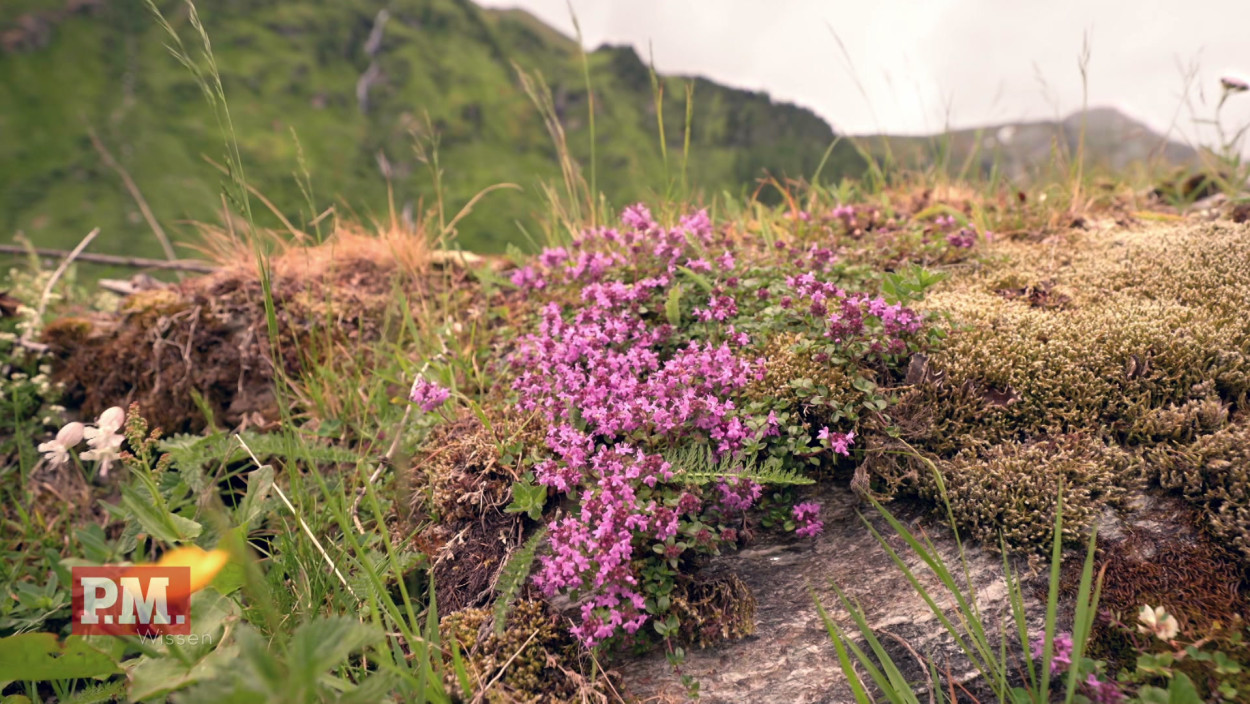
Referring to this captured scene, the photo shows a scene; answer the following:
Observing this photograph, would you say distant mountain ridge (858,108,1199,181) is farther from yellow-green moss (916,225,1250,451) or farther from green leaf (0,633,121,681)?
green leaf (0,633,121,681)

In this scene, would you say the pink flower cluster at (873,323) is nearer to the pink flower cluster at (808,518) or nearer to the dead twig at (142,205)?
the pink flower cluster at (808,518)

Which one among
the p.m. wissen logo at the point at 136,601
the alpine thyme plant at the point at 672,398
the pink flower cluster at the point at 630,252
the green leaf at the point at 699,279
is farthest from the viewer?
the pink flower cluster at the point at 630,252

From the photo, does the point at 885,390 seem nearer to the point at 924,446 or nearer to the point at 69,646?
the point at 924,446

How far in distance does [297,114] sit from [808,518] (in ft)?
491

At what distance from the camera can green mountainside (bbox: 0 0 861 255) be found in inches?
Answer: 3967

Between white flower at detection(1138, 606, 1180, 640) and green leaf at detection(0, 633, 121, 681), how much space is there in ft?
10.4

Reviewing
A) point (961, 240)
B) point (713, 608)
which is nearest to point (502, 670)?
point (713, 608)

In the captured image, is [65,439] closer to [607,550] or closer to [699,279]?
[607,550]

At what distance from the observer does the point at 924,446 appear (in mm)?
2686

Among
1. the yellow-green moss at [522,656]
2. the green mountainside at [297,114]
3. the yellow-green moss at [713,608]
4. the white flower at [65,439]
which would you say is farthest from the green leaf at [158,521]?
the green mountainside at [297,114]

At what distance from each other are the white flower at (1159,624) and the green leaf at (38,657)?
316 cm

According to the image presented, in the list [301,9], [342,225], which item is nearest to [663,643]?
[342,225]

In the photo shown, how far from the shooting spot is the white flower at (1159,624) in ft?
6.20

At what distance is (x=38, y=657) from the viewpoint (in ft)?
6.27
